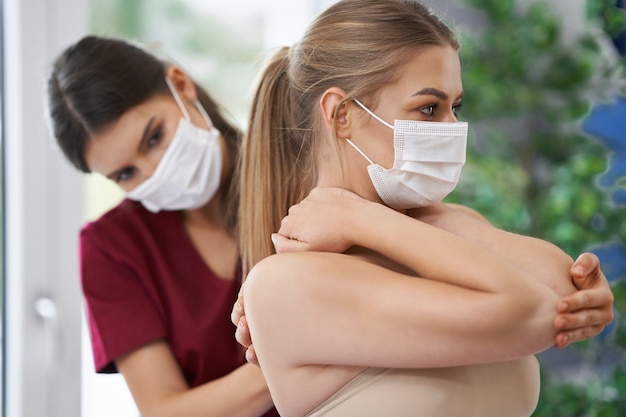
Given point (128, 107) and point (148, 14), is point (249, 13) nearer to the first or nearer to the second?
point (148, 14)

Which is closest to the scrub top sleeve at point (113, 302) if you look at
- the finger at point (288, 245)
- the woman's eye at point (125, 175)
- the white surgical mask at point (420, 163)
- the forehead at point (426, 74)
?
the woman's eye at point (125, 175)

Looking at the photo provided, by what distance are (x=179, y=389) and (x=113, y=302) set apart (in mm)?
256

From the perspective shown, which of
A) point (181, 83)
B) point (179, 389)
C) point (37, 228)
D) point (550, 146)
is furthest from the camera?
point (550, 146)

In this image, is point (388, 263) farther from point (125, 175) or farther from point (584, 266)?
point (125, 175)

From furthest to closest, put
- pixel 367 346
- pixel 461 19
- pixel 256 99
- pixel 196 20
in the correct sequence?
pixel 461 19
pixel 196 20
pixel 256 99
pixel 367 346

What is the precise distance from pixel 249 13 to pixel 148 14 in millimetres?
456

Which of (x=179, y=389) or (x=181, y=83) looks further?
(x=181, y=83)

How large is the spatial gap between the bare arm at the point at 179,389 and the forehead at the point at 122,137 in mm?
413

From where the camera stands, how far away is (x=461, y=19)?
3305 millimetres

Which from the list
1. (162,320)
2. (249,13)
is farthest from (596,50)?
(162,320)

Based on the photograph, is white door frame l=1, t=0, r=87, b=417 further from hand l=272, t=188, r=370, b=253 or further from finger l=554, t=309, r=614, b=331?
finger l=554, t=309, r=614, b=331

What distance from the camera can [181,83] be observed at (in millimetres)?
1722

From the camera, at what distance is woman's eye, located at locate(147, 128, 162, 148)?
64.6 inches

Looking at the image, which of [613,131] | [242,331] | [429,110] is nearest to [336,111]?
[429,110]
